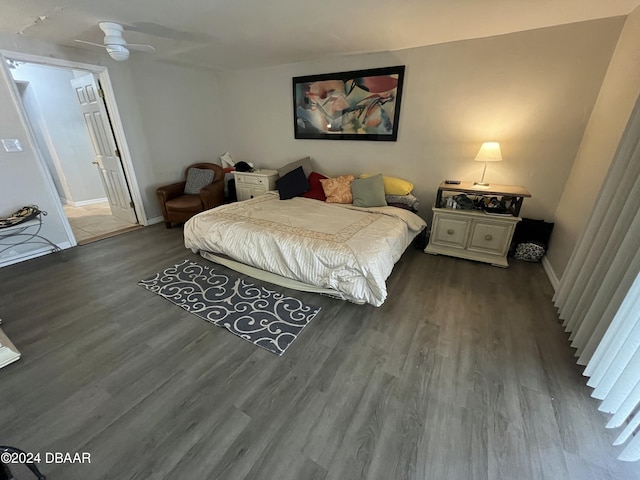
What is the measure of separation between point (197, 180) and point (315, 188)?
208cm

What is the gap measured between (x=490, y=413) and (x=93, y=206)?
682cm

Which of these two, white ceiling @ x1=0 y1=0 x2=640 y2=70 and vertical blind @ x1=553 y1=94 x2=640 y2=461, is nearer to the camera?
vertical blind @ x1=553 y1=94 x2=640 y2=461

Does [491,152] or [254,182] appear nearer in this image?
[491,152]

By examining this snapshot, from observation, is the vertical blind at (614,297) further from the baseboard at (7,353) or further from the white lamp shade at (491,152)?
the baseboard at (7,353)

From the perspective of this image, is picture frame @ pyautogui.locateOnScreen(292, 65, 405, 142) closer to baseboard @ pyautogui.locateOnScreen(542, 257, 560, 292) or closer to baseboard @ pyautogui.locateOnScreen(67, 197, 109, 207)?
baseboard @ pyautogui.locateOnScreen(542, 257, 560, 292)

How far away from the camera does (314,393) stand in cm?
152

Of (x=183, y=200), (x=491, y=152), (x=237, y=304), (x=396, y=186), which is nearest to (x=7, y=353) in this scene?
(x=237, y=304)

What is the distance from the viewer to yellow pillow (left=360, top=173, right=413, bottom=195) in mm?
3365

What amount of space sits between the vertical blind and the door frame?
524 centimetres

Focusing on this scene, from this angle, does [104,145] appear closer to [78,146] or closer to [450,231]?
[78,146]

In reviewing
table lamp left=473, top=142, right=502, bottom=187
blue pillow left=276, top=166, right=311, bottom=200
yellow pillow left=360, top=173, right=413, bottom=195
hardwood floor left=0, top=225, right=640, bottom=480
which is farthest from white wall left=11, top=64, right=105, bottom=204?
table lamp left=473, top=142, right=502, bottom=187

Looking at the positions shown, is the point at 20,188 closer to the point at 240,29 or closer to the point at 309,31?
the point at 240,29

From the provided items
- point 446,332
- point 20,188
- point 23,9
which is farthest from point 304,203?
point 20,188

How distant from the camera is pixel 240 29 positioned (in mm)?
2609
